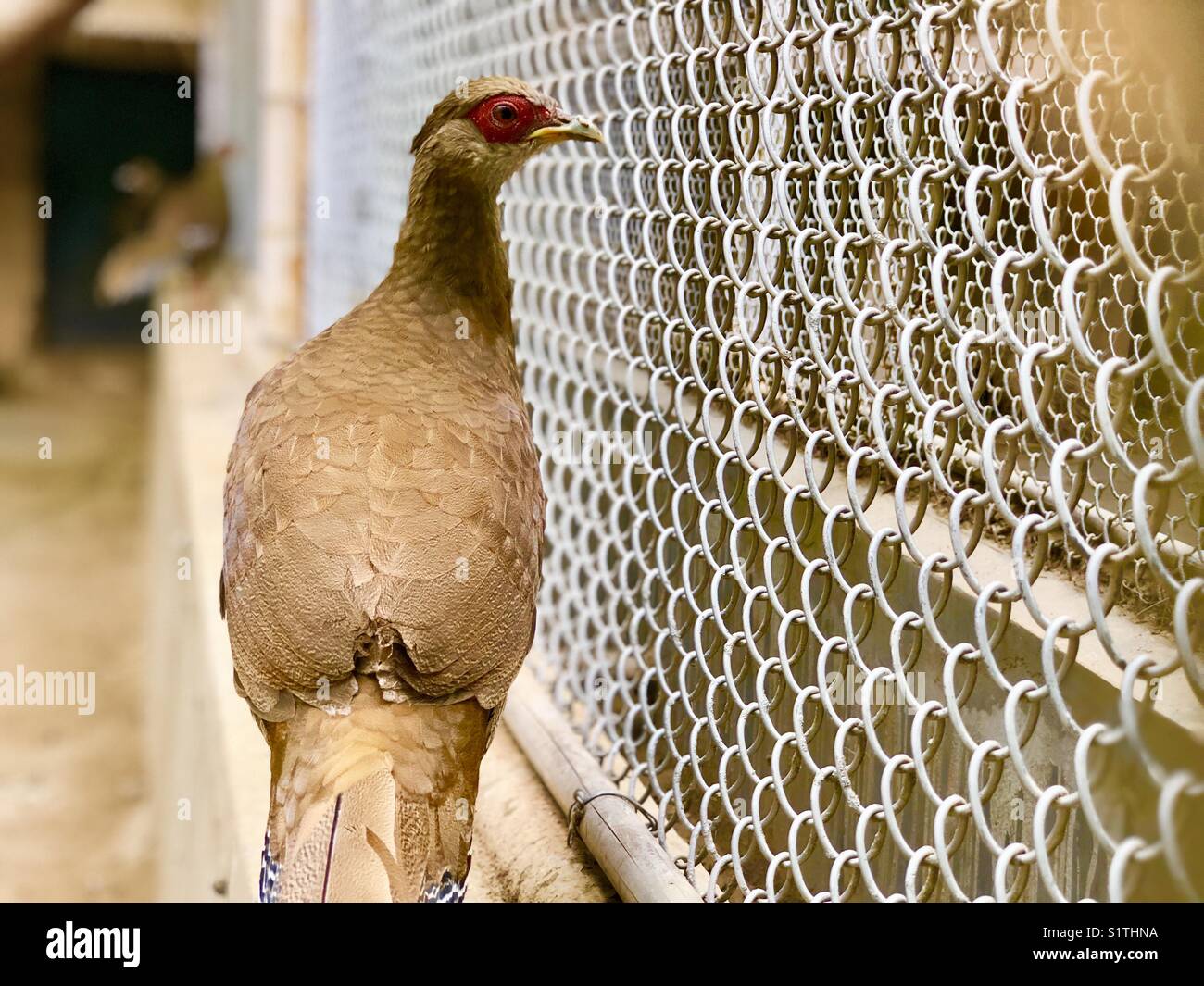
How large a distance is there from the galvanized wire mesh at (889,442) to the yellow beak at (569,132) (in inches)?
4.0

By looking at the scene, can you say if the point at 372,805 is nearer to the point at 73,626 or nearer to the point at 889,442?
the point at 889,442

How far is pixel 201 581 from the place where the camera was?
3529 mm

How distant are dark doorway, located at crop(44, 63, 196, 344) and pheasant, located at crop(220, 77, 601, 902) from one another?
12.8m

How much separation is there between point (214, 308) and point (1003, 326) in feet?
25.4

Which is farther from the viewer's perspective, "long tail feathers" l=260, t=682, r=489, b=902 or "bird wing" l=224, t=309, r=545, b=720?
"bird wing" l=224, t=309, r=545, b=720

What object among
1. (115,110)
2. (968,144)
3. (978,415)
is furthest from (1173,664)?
(115,110)

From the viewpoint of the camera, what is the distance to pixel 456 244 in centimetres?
219

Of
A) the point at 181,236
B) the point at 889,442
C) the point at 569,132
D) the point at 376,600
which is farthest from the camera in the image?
the point at 181,236

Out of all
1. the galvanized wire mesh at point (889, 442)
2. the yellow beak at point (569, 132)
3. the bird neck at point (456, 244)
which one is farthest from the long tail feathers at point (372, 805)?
the yellow beak at point (569, 132)

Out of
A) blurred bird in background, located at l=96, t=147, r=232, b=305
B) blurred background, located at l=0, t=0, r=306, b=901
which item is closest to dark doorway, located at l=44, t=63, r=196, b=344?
blurred background, located at l=0, t=0, r=306, b=901

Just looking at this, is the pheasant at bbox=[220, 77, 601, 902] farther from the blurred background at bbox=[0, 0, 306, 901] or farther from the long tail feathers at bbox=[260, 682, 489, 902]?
the blurred background at bbox=[0, 0, 306, 901]

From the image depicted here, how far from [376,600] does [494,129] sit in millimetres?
852

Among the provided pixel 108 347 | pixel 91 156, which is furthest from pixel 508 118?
pixel 91 156

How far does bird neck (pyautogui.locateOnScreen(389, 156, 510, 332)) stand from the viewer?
85.5 inches
